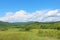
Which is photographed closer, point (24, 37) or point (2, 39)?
point (2, 39)

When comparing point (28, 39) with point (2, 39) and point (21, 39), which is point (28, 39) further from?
point (2, 39)

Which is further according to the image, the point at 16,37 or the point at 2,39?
the point at 16,37

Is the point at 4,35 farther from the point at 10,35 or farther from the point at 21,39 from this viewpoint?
the point at 21,39

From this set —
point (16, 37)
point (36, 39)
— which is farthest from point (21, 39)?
point (36, 39)

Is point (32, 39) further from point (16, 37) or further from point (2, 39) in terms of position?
point (2, 39)

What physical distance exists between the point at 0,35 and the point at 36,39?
29.2ft

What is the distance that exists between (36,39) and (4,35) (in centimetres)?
794

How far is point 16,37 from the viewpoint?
122 ft

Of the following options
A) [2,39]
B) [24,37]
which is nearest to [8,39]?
[2,39]

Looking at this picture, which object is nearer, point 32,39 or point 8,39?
point 8,39

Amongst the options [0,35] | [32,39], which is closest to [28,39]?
[32,39]

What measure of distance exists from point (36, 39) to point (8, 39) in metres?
Answer: 7.36

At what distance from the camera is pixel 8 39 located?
3466cm

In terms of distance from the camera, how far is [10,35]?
122 feet
